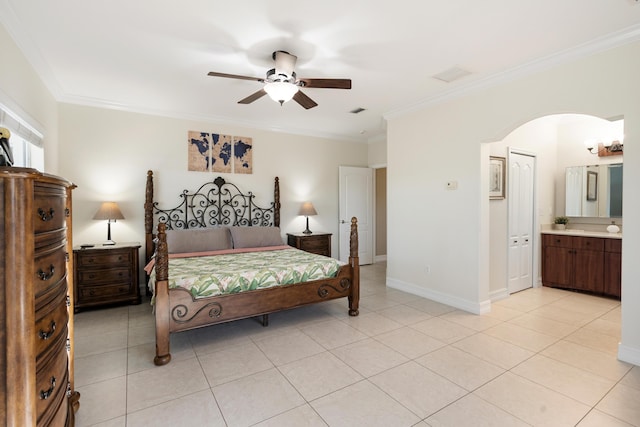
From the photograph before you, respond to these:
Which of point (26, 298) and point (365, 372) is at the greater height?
point (26, 298)

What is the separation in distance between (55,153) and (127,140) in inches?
33.3

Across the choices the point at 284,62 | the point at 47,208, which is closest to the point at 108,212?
the point at 284,62

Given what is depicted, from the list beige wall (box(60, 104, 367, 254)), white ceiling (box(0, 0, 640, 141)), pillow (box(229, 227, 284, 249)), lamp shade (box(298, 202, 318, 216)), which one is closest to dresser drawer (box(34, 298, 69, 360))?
white ceiling (box(0, 0, 640, 141))

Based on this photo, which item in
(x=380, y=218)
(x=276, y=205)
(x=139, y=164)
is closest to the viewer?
(x=139, y=164)

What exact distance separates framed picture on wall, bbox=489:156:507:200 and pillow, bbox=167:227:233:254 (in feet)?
12.5

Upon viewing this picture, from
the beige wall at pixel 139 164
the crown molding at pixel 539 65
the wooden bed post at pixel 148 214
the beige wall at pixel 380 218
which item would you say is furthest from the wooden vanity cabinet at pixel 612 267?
the wooden bed post at pixel 148 214

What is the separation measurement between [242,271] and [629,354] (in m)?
3.50

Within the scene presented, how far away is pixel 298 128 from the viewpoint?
5.92 m

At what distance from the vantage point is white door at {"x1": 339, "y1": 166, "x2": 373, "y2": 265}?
21.5 ft

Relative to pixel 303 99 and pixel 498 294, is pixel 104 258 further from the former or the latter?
pixel 498 294

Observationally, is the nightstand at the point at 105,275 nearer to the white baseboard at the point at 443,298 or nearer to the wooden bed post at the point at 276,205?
the wooden bed post at the point at 276,205

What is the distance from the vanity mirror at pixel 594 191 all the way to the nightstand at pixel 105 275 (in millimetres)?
6610

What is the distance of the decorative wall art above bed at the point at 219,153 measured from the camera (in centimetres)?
506

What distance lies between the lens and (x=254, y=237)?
16.0ft
